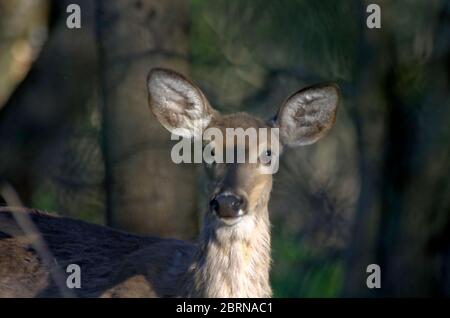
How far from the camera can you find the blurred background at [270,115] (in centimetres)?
1125

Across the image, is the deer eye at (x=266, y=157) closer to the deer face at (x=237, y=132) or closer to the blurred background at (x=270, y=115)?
the deer face at (x=237, y=132)

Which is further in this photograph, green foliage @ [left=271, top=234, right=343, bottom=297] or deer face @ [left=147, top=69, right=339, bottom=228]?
→ green foliage @ [left=271, top=234, right=343, bottom=297]

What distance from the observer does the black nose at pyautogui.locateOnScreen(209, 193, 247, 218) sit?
8.20 metres

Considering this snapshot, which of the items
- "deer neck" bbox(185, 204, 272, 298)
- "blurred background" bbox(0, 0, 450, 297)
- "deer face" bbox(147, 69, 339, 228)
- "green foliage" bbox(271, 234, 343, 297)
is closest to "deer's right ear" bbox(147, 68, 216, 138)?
"deer face" bbox(147, 69, 339, 228)

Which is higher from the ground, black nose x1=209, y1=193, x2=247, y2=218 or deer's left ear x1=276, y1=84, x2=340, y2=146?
deer's left ear x1=276, y1=84, x2=340, y2=146

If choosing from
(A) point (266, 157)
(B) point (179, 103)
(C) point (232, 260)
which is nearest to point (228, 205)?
(C) point (232, 260)

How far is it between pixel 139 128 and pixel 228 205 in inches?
158

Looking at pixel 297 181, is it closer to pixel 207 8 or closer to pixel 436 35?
pixel 207 8

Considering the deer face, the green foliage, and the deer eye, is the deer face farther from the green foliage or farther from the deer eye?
the green foliage

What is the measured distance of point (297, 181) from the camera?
14.6 meters

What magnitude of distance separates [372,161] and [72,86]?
4141 millimetres

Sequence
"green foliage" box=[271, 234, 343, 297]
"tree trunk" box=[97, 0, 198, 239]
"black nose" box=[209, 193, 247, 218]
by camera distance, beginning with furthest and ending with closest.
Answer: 1. "green foliage" box=[271, 234, 343, 297]
2. "tree trunk" box=[97, 0, 198, 239]
3. "black nose" box=[209, 193, 247, 218]

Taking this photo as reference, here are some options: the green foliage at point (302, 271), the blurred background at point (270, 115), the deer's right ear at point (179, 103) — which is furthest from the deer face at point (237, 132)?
the green foliage at point (302, 271)

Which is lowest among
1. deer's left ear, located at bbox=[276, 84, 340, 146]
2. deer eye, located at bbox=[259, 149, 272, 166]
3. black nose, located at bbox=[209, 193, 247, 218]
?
black nose, located at bbox=[209, 193, 247, 218]
